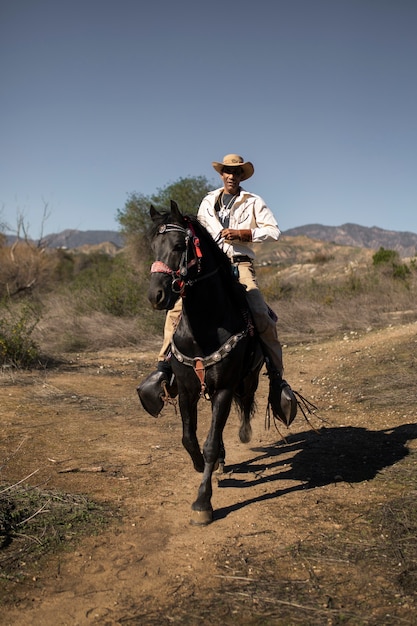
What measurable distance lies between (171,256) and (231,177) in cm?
171

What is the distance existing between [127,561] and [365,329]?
1191cm

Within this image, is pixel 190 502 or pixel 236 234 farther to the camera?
pixel 236 234

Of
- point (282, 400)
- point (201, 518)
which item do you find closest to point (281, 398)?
point (282, 400)

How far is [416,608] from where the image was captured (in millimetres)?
3422

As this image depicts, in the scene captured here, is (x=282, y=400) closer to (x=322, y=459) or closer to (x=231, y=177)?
(x=322, y=459)

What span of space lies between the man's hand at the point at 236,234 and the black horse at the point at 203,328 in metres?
0.28

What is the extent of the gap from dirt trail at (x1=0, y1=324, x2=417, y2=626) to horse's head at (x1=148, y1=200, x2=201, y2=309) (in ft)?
6.08

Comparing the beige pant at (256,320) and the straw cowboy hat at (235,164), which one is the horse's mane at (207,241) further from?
the straw cowboy hat at (235,164)

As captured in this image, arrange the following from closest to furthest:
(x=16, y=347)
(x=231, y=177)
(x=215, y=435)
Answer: (x=215, y=435) → (x=231, y=177) → (x=16, y=347)

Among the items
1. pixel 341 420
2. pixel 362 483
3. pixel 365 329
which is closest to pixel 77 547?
pixel 362 483

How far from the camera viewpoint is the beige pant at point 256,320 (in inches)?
226

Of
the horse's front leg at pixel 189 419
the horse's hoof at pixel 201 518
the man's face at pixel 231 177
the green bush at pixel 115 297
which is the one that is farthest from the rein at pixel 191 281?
the green bush at pixel 115 297

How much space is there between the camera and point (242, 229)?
5.70 meters

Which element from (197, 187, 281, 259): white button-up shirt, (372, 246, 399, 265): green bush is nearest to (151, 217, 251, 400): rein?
(197, 187, 281, 259): white button-up shirt
